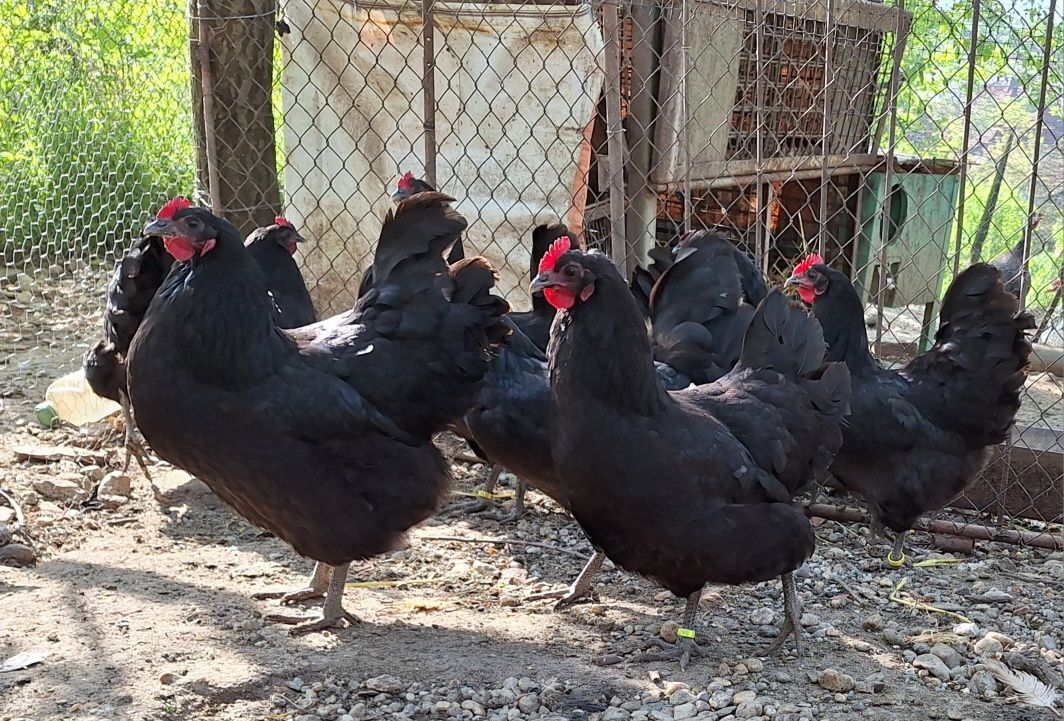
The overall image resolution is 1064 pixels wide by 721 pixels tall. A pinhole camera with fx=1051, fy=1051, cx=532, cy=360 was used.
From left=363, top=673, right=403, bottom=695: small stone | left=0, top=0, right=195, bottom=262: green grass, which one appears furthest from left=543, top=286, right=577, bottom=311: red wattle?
left=0, top=0, right=195, bottom=262: green grass

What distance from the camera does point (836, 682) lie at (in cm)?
356

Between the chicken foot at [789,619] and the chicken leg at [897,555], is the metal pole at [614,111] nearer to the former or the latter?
the chicken leg at [897,555]

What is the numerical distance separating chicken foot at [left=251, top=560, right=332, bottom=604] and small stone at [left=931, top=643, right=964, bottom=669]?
2.34 m

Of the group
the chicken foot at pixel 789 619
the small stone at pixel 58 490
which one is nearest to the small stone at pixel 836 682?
the chicken foot at pixel 789 619

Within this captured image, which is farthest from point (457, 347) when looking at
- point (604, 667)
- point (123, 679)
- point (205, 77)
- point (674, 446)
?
point (205, 77)

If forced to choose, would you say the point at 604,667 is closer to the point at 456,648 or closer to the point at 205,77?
the point at 456,648

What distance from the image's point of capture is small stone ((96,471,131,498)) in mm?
5195

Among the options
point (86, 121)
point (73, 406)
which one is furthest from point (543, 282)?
point (86, 121)

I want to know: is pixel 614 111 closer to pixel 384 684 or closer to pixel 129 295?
pixel 129 295

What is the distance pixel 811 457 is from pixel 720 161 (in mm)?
2970

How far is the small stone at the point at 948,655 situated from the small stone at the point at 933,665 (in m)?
0.03

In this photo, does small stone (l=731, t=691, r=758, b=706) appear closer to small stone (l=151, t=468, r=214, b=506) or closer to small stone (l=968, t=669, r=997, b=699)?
small stone (l=968, t=669, r=997, b=699)

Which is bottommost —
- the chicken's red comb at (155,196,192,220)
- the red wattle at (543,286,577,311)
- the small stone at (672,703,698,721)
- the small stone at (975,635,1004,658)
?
the small stone at (672,703,698,721)

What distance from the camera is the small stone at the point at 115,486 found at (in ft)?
17.0
